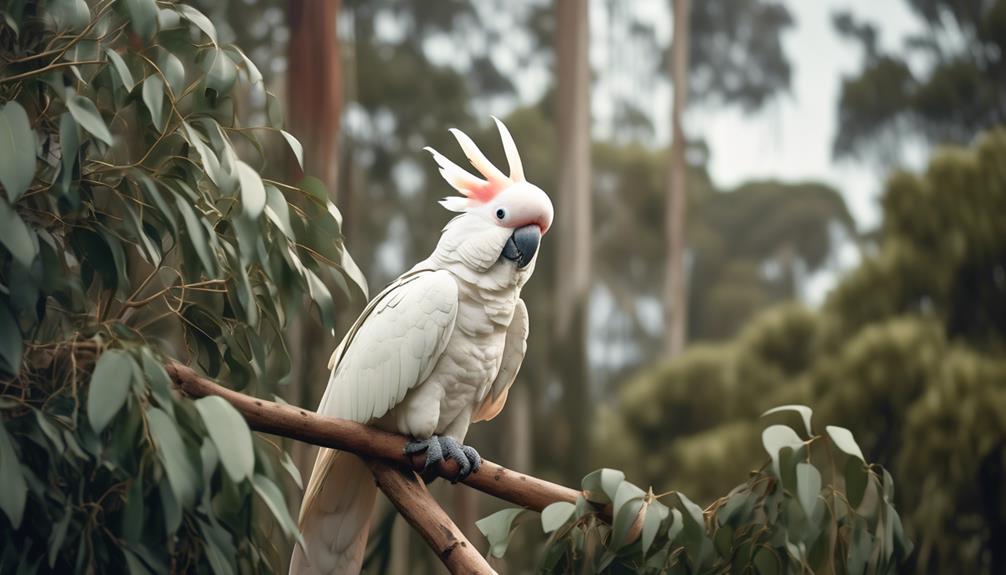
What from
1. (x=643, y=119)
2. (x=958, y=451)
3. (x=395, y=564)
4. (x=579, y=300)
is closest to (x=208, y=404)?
(x=958, y=451)

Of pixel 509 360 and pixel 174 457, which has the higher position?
pixel 174 457

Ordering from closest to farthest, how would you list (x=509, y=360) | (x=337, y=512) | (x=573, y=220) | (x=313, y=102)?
(x=337, y=512) → (x=509, y=360) → (x=313, y=102) → (x=573, y=220)

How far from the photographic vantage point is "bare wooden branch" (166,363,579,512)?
153 centimetres

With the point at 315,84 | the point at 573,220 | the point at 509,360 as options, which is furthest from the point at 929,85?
the point at 509,360

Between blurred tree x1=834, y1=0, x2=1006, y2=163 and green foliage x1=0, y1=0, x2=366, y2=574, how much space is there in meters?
7.30

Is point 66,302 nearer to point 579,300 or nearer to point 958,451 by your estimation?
point 958,451

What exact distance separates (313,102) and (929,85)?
6869mm

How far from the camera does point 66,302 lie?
1.51 meters

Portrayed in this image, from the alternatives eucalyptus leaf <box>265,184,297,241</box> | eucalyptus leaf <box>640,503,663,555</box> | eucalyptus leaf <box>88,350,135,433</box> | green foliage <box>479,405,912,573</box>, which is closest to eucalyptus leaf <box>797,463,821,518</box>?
green foliage <box>479,405,912,573</box>

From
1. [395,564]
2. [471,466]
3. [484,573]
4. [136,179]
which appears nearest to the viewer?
[136,179]

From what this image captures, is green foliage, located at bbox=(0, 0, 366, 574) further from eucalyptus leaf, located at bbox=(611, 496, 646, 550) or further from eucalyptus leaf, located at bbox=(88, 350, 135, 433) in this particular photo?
eucalyptus leaf, located at bbox=(611, 496, 646, 550)

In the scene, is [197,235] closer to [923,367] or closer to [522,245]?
[522,245]

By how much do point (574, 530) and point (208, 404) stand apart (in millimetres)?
660

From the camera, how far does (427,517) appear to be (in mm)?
1691
